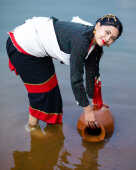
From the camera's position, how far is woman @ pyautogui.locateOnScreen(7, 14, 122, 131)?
2.06 metres

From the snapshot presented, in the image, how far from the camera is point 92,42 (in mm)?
2119

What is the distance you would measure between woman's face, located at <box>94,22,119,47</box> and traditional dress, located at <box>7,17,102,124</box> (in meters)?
0.05

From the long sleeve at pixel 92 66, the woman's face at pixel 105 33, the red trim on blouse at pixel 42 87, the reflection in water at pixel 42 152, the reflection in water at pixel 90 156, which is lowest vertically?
the reflection in water at pixel 42 152

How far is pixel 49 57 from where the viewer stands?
2.47 meters

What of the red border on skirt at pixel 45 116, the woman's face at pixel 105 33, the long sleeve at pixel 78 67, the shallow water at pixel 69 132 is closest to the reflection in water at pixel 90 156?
the shallow water at pixel 69 132

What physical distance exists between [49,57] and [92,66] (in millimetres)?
341

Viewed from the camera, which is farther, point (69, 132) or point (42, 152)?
point (69, 132)

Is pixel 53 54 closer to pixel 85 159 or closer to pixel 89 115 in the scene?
pixel 89 115

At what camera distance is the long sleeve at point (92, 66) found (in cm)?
237

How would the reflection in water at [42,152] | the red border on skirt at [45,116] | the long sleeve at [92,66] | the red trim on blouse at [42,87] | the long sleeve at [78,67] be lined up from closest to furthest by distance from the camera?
the long sleeve at [78,67] < the reflection in water at [42,152] < the long sleeve at [92,66] < the red trim on blouse at [42,87] < the red border on skirt at [45,116]

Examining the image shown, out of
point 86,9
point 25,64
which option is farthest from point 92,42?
point 86,9

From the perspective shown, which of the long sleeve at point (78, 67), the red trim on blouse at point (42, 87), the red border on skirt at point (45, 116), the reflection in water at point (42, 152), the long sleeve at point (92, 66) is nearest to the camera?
the long sleeve at point (78, 67)

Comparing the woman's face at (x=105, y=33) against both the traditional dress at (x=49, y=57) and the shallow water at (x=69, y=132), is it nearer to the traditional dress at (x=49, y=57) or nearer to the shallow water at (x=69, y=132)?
the traditional dress at (x=49, y=57)

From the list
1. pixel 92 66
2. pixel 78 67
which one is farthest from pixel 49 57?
pixel 78 67
